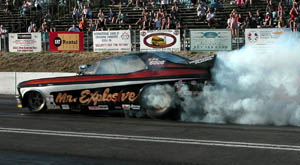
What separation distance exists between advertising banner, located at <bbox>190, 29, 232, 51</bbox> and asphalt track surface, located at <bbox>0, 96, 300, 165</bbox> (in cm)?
1188

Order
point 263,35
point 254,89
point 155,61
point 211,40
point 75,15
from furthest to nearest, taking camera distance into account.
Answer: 1. point 75,15
2. point 211,40
3. point 263,35
4. point 155,61
5. point 254,89

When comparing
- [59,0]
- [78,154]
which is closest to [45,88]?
[78,154]

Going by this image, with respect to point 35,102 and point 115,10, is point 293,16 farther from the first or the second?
point 35,102

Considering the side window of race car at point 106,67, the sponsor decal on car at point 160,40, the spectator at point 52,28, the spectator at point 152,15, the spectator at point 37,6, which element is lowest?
the side window of race car at point 106,67

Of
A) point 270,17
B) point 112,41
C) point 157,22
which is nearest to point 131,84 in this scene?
point 112,41

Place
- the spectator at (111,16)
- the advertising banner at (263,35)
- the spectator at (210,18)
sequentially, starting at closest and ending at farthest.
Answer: the advertising banner at (263,35) → the spectator at (210,18) → the spectator at (111,16)

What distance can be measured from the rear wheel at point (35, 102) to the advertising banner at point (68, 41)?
13.1m

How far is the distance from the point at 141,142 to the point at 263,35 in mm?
13984

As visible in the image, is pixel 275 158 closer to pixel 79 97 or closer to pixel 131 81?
pixel 131 81

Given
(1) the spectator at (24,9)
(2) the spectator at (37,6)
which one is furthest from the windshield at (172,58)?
(1) the spectator at (24,9)

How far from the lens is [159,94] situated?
10.1 m

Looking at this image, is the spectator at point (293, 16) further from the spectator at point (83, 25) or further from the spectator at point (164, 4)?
the spectator at point (83, 25)

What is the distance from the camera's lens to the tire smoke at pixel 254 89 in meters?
9.22

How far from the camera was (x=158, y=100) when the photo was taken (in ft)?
33.2
